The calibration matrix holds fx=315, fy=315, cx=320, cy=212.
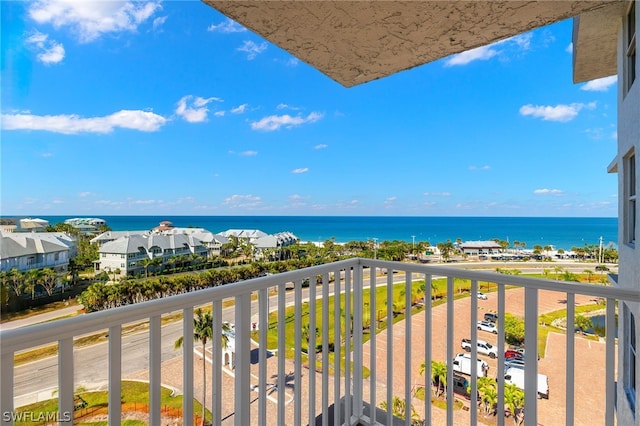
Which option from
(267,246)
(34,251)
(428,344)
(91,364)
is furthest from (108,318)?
(267,246)

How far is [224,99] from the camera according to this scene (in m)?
22.8

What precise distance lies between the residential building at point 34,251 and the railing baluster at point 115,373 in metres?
3.25

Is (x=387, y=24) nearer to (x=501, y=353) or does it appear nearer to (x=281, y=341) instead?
(x=281, y=341)

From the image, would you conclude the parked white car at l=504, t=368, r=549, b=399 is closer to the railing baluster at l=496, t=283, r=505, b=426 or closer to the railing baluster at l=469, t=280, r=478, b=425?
the railing baluster at l=496, t=283, r=505, b=426

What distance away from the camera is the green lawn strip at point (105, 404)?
0.83 metres

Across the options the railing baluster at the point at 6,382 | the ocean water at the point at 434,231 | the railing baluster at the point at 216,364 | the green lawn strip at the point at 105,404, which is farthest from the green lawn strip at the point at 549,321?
the ocean water at the point at 434,231

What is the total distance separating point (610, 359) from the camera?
4.20 feet

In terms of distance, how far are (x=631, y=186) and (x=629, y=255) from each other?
571mm

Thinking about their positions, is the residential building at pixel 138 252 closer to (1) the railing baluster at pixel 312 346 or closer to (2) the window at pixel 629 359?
(1) the railing baluster at pixel 312 346

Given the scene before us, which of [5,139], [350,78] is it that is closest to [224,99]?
[5,139]

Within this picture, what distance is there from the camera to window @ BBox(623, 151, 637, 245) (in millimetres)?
2175

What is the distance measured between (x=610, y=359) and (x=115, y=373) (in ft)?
5.92

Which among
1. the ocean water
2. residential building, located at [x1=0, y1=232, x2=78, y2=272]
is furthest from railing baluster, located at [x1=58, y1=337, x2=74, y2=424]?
the ocean water

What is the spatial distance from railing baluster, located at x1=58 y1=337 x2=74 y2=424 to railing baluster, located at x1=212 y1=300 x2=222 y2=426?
1.39 feet
